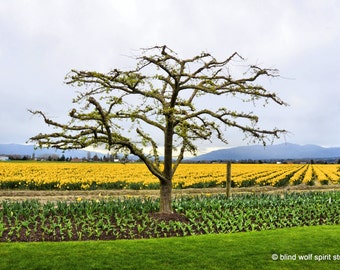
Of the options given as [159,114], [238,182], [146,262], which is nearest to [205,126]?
[159,114]

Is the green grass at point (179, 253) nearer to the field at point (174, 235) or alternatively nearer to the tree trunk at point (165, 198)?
the field at point (174, 235)

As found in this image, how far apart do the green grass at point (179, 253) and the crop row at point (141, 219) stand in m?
1.52

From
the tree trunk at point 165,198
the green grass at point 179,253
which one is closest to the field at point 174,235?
the green grass at point 179,253

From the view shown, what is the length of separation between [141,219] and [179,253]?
4.37 metres

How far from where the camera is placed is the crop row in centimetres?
1137

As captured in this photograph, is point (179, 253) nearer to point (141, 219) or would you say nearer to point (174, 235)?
point (174, 235)

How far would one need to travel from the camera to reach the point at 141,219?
42.9 feet

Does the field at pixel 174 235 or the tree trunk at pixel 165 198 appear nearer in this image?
the field at pixel 174 235

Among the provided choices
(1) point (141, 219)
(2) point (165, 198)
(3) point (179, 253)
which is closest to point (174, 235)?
(1) point (141, 219)

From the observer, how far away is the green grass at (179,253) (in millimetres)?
8180

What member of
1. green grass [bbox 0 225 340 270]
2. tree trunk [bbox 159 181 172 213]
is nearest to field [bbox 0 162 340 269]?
green grass [bbox 0 225 340 270]

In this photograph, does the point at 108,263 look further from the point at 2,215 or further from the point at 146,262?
the point at 2,215

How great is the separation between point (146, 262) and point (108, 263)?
29.6 inches

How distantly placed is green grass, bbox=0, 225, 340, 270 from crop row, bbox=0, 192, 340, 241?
1.52 meters
